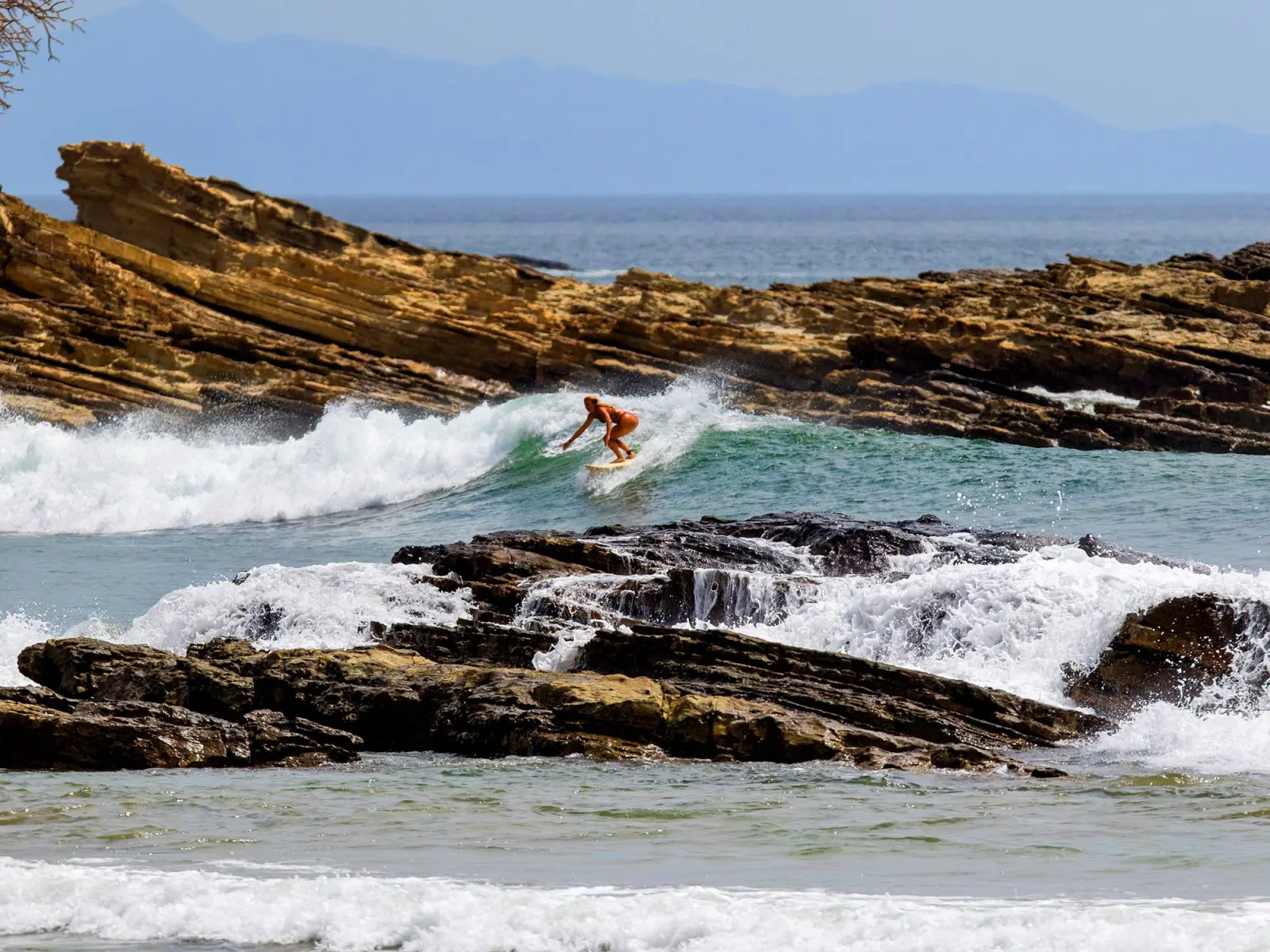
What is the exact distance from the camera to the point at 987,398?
29.7 metres

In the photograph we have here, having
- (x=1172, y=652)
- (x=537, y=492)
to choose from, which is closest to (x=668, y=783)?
(x=1172, y=652)

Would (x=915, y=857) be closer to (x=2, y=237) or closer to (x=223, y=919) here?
(x=223, y=919)

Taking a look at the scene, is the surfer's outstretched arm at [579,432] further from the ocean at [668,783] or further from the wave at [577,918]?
the wave at [577,918]

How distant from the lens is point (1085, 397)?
1206 inches

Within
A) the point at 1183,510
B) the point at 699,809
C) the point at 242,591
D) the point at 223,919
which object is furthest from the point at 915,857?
the point at 1183,510

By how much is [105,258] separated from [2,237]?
6.17ft

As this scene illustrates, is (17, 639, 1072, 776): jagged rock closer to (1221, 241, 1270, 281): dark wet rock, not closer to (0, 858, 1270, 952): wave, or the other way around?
(0, 858, 1270, 952): wave

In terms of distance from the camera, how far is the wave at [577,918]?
8.06 m

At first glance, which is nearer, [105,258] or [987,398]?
[987,398]

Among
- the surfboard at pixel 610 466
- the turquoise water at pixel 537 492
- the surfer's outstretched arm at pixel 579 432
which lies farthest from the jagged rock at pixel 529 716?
the surfboard at pixel 610 466

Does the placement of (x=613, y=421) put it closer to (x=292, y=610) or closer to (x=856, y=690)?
(x=292, y=610)

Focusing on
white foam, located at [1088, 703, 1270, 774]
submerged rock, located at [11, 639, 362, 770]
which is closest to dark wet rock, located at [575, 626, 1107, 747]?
white foam, located at [1088, 703, 1270, 774]

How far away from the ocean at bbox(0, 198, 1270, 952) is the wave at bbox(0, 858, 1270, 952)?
2 centimetres

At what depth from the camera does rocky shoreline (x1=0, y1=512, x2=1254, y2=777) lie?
40.7ft
